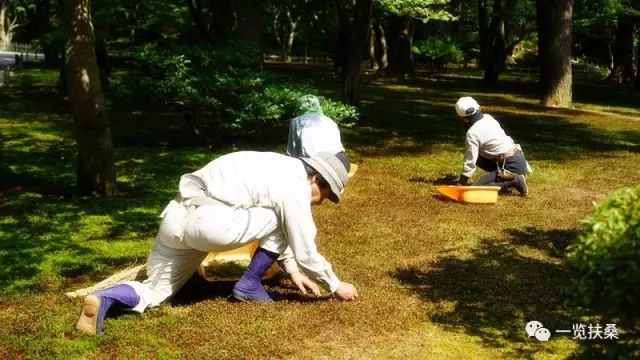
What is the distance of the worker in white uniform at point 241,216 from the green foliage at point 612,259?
2213mm

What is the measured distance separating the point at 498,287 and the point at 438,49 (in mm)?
43741

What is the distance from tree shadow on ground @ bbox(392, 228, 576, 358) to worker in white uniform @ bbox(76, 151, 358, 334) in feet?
4.28

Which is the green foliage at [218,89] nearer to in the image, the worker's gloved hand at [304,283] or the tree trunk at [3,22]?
the worker's gloved hand at [304,283]

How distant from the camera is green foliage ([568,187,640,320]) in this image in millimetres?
3178

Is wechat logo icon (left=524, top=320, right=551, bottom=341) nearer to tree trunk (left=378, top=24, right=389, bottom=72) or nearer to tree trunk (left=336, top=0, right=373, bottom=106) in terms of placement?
tree trunk (left=336, top=0, right=373, bottom=106)

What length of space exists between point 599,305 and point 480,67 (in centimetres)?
5277

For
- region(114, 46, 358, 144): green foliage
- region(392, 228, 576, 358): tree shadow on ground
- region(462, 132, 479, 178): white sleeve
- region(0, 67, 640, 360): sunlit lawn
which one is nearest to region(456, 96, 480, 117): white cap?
region(462, 132, 479, 178): white sleeve

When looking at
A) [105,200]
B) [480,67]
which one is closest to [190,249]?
[105,200]

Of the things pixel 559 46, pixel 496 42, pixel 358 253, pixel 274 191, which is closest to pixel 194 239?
pixel 274 191

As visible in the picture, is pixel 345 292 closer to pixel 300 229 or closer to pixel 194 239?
pixel 300 229

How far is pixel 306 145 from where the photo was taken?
28.7 feet

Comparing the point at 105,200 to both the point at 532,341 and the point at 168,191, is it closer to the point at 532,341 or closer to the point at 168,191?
the point at 168,191

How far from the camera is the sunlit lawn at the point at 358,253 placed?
16.9 ft

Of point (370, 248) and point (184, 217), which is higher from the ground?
point (184, 217)
